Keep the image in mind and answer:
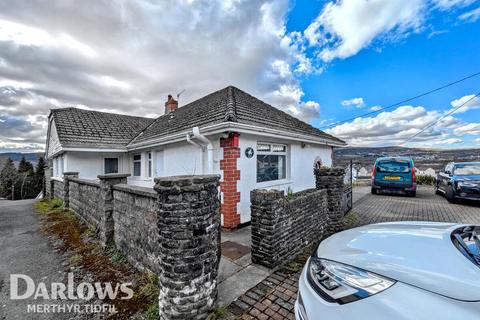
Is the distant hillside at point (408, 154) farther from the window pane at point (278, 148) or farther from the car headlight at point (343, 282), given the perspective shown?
the car headlight at point (343, 282)

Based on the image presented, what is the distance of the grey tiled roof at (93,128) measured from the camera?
385 inches

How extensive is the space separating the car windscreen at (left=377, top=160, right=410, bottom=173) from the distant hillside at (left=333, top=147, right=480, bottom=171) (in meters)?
2.43

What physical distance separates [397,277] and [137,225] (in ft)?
11.8

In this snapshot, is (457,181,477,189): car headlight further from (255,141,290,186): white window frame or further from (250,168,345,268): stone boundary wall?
(255,141,290,186): white window frame

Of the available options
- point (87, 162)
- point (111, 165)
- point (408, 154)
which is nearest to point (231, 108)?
point (111, 165)

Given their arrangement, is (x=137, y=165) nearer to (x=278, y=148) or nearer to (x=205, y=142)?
(x=205, y=142)

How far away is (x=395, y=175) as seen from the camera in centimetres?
981

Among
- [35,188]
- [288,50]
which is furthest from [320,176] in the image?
[35,188]

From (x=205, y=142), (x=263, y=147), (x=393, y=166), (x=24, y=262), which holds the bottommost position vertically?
(x=24, y=262)

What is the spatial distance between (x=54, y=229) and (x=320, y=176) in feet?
26.8

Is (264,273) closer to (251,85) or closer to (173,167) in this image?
(173,167)

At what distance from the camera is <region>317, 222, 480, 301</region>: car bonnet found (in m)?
1.14

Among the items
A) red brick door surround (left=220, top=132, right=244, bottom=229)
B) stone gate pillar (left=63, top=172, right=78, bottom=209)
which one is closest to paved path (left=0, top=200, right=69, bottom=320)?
stone gate pillar (left=63, top=172, right=78, bottom=209)

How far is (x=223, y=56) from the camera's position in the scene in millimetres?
8758
